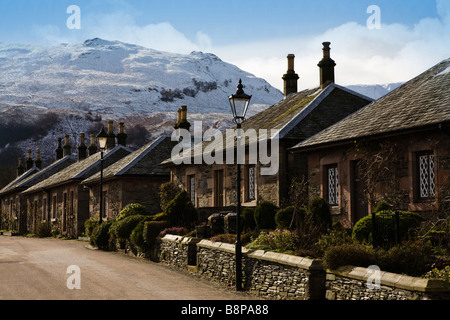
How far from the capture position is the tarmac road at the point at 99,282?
11.8 metres

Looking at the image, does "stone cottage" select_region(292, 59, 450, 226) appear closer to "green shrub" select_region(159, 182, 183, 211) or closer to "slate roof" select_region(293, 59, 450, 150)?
"slate roof" select_region(293, 59, 450, 150)

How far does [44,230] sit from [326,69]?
27.5m

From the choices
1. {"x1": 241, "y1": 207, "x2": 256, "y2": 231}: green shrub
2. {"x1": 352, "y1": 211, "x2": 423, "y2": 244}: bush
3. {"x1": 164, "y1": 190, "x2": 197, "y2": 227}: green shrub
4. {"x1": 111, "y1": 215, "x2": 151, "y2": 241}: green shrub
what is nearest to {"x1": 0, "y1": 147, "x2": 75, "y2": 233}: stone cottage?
{"x1": 111, "y1": 215, "x2": 151, "y2": 241}: green shrub

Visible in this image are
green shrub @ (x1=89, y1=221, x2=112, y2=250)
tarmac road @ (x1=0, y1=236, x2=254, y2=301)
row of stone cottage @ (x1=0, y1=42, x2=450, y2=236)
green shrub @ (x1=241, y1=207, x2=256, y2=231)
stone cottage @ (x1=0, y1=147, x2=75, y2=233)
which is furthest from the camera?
stone cottage @ (x1=0, y1=147, x2=75, y2=233)

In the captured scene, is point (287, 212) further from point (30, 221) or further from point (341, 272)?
point (30, 221)

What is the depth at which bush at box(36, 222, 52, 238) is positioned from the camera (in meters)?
44.7

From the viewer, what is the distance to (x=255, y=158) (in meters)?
21.7

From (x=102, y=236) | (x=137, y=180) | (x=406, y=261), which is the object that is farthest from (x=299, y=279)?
(x=137, y=180)

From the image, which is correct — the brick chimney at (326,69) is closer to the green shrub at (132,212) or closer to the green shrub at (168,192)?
the green shrub at (168,192)

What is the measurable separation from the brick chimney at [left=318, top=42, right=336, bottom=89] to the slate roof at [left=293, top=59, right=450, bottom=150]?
6.02 meters

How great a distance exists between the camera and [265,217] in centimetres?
1714

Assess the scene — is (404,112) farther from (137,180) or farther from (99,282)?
(137,180)

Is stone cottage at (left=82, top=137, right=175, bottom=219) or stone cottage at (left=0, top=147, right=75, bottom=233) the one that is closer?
stone cottage at (left=82, top=137, right=175, bottom=219)
